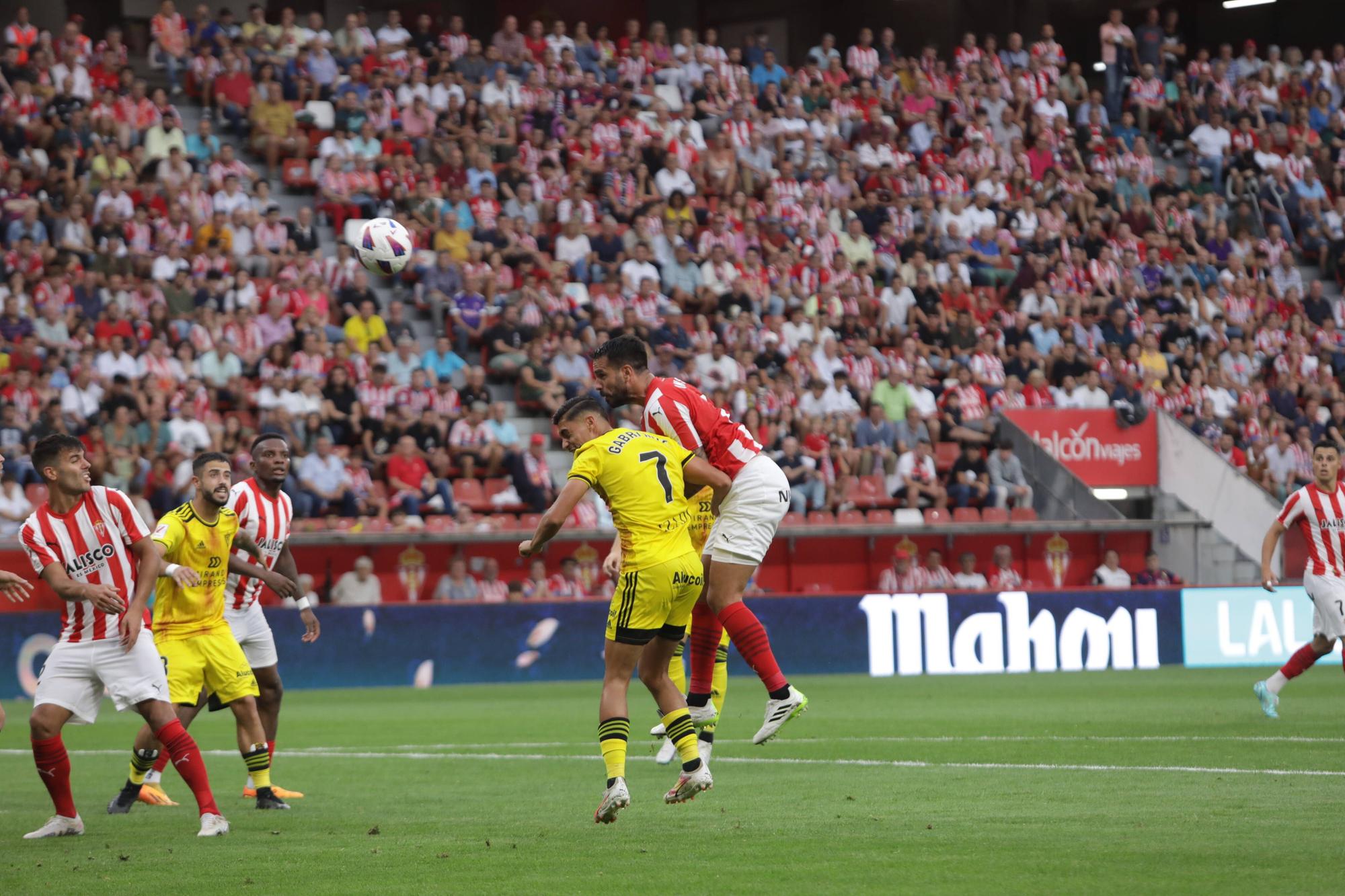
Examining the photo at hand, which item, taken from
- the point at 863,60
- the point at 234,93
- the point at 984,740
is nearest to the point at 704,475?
the point at 984,740

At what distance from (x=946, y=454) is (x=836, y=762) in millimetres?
14122

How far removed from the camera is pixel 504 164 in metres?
26.5

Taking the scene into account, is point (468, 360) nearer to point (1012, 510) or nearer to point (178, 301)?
point (178, 301)

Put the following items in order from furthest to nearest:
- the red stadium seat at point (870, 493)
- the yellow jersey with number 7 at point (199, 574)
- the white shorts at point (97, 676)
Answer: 1. the red stadium seat at point (870, 493)
2. the yellow jersey with number 7 at point (199, 574)
3. the white shorts at point (97, 676)

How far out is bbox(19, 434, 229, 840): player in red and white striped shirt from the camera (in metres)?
8.90

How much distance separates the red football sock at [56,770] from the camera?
9.00 m

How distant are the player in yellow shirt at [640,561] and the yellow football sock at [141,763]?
10.2ft

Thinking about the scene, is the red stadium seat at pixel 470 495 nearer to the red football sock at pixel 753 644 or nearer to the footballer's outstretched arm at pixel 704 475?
the red football sock at pixel 753 644

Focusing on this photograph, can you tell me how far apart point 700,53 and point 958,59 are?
5.50 m

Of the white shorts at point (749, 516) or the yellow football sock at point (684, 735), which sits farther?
the white shorts at point (749, 516)

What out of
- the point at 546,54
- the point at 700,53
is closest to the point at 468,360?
the point at 546,54

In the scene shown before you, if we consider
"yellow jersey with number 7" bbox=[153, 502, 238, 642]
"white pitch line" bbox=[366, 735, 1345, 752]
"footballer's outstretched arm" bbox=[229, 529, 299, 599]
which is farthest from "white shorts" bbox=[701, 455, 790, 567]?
"white pitch line" bbox=[366, 735, 1345, 752]

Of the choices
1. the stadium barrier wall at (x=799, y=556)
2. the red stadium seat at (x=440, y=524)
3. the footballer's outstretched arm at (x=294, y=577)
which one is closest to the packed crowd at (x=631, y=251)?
the red stadium seat at (x=440, y=524)

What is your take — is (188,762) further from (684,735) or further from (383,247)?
(383,247)
